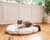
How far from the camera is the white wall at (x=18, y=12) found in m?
3.07

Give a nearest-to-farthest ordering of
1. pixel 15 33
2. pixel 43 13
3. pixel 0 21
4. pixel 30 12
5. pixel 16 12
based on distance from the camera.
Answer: pixel 15 33, pixel 0 21, pixel 16 12, pixel 30 12, pixel 43 13

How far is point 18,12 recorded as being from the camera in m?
3.26

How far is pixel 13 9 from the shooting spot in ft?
10.5

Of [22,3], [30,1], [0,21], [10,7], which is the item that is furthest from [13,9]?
[30,1]

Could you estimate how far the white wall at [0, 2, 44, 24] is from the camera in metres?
3.07

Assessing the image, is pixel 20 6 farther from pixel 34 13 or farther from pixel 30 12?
pixel 34 13

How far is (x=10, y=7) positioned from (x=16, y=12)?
403mm

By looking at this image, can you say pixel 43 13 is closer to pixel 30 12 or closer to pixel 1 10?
pixel 30 12

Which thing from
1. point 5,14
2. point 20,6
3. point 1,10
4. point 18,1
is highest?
point 18,1

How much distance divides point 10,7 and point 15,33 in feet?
6.63

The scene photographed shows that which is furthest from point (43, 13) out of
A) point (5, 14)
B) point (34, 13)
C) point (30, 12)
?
point (5, 14)

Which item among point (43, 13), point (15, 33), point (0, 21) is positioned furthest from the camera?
point (43, 13)

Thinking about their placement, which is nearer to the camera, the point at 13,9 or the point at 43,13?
the point at 13,9

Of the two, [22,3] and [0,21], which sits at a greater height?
[22,3]
